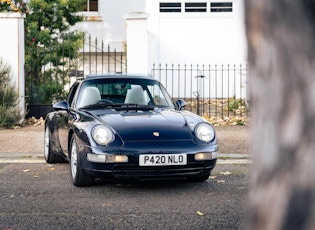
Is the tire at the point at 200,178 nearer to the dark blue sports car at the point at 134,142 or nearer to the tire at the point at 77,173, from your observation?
the dark blue sports car at the point at 134,142

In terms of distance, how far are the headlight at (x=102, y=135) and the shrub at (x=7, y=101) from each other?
693 cm

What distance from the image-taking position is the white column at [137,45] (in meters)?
16.0

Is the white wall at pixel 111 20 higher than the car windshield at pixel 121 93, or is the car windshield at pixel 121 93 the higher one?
the white wall at pixel 111 20

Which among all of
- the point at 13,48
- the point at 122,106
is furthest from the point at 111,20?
the point at 122,106

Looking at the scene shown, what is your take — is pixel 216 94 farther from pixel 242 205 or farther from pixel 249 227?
pixel 249 227

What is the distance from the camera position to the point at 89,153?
8.05 m

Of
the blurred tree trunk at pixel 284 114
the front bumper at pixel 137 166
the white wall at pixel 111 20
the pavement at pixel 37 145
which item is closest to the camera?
the blurred tree trunk at pixel 284 114

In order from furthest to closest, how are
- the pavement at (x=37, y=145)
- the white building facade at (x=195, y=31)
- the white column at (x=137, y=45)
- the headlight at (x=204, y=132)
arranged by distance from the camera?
1. the white building facade at (x=195, y=31)
2. the white column at (x=137, y=45)
3. the pavement at (x=37, y=145)
4. the headlight at (x=204, y=132)

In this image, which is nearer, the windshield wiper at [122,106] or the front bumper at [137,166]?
the front bumper at [137,166]

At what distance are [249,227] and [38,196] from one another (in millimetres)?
5957

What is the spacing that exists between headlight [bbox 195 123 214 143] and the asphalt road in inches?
22.9

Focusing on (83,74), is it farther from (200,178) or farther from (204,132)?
(204,132)

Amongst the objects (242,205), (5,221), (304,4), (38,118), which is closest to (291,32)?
(304,4)

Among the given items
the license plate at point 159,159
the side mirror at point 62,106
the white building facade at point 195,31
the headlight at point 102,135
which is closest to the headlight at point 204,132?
the license plate at point 159,159
